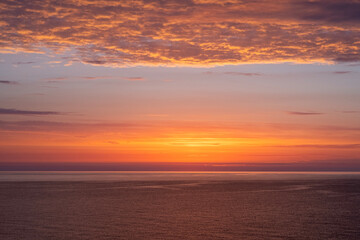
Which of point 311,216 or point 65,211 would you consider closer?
point 311,216

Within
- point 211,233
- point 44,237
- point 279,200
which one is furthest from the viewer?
point 279,200

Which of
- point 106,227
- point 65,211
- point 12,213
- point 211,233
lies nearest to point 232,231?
point 211,233

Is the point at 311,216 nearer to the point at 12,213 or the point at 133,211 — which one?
the point at 133,211

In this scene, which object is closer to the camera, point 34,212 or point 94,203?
point 34,212

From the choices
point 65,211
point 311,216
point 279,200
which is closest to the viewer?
point 311,216

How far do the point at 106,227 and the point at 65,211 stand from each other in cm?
766

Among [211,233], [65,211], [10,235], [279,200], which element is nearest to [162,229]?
[211,233]

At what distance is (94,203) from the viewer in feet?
119

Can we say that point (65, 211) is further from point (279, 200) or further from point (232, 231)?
point (279, 200)

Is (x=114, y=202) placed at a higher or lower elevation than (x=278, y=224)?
higher

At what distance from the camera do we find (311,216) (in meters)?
28.5

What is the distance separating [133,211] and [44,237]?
34.8 ft

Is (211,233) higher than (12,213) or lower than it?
lower

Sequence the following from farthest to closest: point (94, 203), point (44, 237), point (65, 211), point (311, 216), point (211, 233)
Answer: point (94, 203), point (65, 211), point (311, 216), point (211, 233), point (44, 237)
